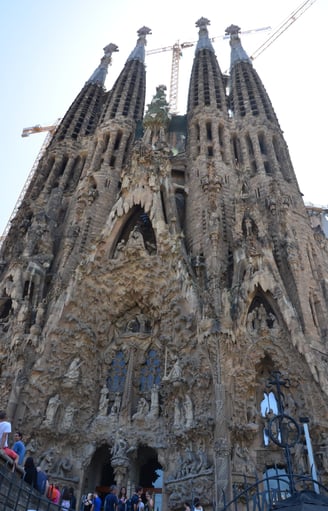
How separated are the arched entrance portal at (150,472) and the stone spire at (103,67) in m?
26.6

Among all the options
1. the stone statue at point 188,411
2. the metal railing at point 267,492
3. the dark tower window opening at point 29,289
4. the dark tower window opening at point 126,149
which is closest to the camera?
the metal railing at point 267,492

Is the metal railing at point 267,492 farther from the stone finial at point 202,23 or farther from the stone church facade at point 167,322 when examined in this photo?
the stone finial at point 202,23

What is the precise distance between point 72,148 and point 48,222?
7.73 meters

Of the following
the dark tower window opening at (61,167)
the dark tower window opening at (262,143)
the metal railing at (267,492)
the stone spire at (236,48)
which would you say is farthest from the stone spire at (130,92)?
the metal railing at (267,492)

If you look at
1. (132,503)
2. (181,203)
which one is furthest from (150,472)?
(181,203)

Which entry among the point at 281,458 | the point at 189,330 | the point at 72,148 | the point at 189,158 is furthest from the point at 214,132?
the point at 281,458

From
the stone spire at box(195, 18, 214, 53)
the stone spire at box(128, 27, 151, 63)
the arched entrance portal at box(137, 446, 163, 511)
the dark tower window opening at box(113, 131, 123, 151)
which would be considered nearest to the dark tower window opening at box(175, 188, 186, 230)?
the dark tower window opening at box(113, 131, 123, 151)

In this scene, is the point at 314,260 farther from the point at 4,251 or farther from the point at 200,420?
the point at 4,251

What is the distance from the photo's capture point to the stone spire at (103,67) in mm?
31909

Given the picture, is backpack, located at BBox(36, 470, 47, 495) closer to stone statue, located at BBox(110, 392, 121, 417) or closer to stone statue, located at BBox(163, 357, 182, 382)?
stone statue, located at BBox(163, 357, 182, 382)

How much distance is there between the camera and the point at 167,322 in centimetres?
1413

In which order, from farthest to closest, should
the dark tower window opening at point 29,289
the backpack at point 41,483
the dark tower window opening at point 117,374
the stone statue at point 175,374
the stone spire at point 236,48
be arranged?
the stone spire at point 236,48 < the dark tower window opening at point 29,289 < the dark tower window opening at point 117,374 < the stone statue at point 175,374 < the backpack at point 41,483

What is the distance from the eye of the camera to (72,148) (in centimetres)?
2453

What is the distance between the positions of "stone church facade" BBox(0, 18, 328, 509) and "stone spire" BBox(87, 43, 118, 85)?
13.2 metres
